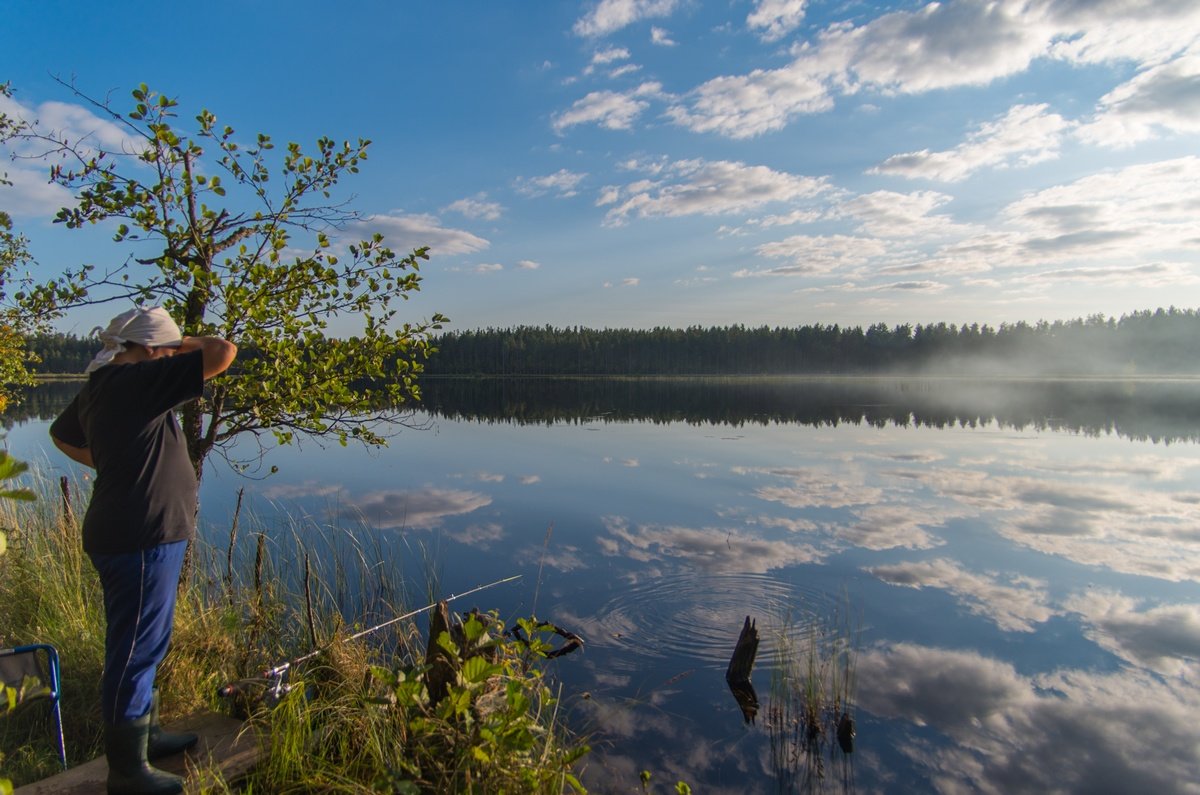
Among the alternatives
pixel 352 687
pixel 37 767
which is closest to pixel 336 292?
pixel 352 687

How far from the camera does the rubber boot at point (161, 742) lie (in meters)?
3.68

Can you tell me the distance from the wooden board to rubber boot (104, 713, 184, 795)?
19 centimetres

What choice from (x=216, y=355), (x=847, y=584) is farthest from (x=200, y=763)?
(x=847, y=584)

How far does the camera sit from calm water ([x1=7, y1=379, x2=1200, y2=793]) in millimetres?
6000

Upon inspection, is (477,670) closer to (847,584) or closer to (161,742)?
(161,742)

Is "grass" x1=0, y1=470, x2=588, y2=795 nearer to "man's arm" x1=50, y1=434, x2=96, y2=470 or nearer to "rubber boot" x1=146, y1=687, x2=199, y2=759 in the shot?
"rubber boot" x1=146, y1=687, x2=199, y2=759

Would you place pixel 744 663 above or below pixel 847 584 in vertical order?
above

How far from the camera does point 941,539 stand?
12.5 meters

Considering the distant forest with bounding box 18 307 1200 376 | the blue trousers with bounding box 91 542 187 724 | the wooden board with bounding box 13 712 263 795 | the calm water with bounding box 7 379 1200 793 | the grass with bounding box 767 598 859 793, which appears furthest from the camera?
the distant forest with bounding box 18 307 1200 376

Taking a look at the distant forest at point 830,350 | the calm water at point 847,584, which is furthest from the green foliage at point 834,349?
the calm water at point 847,584

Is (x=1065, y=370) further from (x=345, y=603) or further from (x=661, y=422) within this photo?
(x=345, y=603)

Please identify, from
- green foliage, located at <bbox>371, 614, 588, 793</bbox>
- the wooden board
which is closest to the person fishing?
the wooden board

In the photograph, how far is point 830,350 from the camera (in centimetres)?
12838

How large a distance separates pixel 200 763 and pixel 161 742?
27 cm
